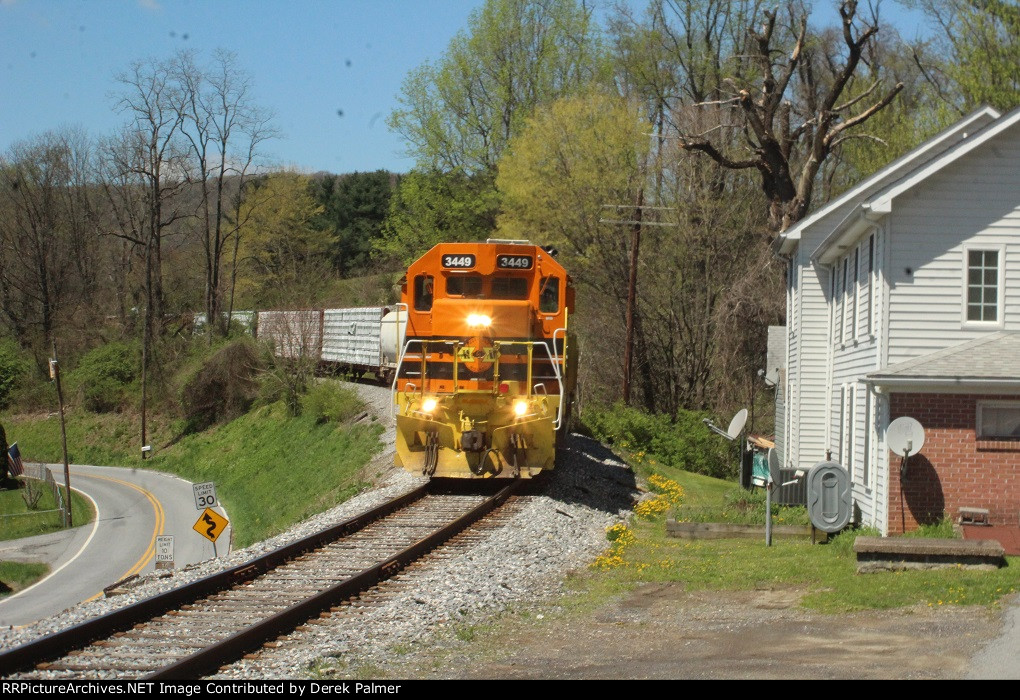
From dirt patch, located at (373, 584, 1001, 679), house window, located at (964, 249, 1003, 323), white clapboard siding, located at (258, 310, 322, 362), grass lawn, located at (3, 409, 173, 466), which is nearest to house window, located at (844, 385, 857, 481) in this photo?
house window, located at (964, 249, 1003, 323)

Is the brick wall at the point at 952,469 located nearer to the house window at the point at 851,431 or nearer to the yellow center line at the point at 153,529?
the house window at the point at 851,431

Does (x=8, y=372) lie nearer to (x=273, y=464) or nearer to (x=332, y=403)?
(x=273, y=464)

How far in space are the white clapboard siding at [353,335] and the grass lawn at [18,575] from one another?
13623mm

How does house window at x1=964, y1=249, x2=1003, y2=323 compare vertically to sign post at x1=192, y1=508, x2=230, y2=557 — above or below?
above

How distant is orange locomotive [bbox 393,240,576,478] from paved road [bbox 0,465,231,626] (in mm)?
19654

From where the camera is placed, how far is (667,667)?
27.4 ft

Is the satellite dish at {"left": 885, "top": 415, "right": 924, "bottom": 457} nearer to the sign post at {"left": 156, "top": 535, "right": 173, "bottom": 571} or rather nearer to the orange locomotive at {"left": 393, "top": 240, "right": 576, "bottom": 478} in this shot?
the orange locomotive at {"left": 393, "top": 240, "right": 576, "bottom": 478}

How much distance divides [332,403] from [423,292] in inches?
786

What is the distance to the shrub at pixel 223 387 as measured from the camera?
50.0 m

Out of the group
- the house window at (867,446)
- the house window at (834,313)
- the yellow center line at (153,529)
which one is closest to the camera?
the house window at (867,446)

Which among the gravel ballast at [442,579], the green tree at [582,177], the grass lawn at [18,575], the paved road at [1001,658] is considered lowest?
the grass lawn at [18,575]

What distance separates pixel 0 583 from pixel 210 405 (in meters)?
16.8

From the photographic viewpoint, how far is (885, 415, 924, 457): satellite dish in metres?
14.3

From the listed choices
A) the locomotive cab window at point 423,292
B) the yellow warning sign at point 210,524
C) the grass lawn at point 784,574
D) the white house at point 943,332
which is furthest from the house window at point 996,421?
the yellow warning sign at point 210,524
